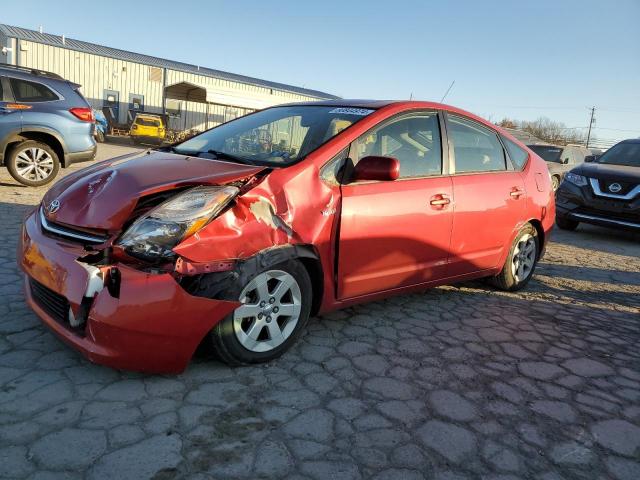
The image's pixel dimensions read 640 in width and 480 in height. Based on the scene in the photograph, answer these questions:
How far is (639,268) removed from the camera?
655 cm

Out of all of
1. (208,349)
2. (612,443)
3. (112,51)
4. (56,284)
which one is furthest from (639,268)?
(112,51)

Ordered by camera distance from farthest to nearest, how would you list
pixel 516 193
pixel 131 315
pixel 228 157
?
pixel 516 193 → pixel 228 157 → pixel 131 315

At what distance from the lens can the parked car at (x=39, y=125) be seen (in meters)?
7.59

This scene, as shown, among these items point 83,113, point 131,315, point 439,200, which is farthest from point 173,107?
point 131,315

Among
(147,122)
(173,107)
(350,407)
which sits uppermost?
(173,107)

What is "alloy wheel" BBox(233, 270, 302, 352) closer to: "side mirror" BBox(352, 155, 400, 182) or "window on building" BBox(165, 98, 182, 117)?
"side mirror" BBox(352, 155, 400, 182)

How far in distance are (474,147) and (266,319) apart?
2356mm

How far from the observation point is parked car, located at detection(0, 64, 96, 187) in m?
7.59

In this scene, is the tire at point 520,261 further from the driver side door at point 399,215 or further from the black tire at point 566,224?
the black tire at point 566,224

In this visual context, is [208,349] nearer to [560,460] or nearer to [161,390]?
[161,390]

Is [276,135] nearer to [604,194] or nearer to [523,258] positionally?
[523,258]

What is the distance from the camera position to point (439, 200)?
3674mm

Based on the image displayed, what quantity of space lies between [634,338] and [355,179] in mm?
2554

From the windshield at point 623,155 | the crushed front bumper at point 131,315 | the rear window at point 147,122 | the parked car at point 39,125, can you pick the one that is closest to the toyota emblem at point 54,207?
the crushed front bumper at point 131,315
